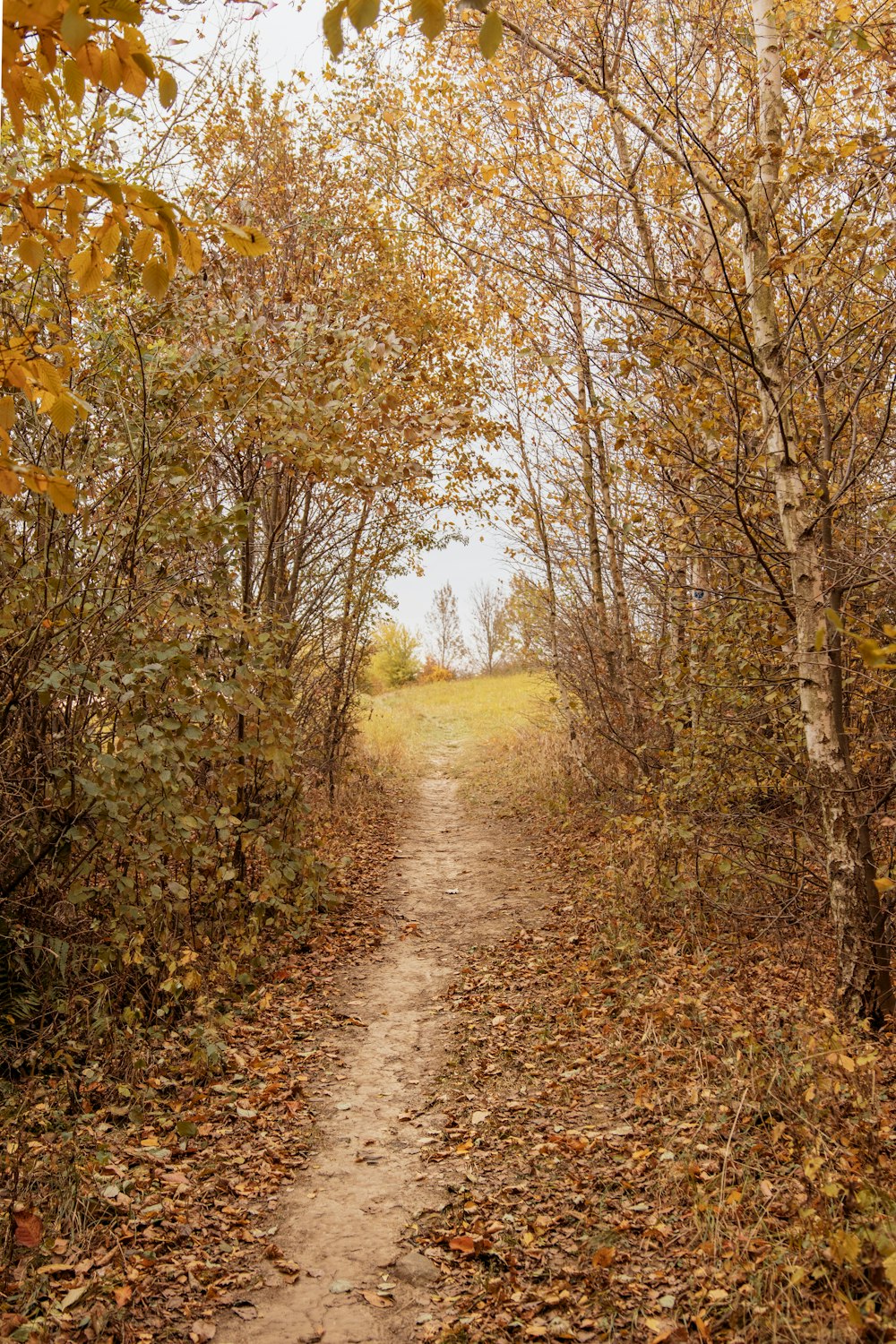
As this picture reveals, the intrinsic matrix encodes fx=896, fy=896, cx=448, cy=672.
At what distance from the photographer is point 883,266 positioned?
4.38m

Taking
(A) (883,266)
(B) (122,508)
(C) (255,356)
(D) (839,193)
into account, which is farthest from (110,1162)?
(D) (839,193)

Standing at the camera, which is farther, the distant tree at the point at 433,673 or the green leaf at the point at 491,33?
the distant tree at the point at 433,673

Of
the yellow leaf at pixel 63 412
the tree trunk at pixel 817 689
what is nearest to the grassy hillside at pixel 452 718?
the tree trunk at pixel 817 689

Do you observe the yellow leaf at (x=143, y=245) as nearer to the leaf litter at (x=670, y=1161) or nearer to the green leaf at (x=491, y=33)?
the green leaf at (x=491, y=33)

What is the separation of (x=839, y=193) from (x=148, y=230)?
541cm

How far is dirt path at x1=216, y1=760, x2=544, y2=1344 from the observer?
327 cm

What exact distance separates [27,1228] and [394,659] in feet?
105

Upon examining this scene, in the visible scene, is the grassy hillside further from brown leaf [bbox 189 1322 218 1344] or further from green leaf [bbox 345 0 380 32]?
green leaf [bbox 345 0 380 32]

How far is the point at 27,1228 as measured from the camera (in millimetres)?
3475

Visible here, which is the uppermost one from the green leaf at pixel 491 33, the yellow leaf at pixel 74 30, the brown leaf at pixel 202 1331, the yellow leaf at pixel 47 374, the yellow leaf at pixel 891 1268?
the green leaf at pixel 491 33

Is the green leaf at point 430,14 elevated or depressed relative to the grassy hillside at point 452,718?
elevated

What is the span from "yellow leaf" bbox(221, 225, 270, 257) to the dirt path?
349cm

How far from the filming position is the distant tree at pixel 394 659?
34375mm

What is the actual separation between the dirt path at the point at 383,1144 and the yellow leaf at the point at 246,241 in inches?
137
